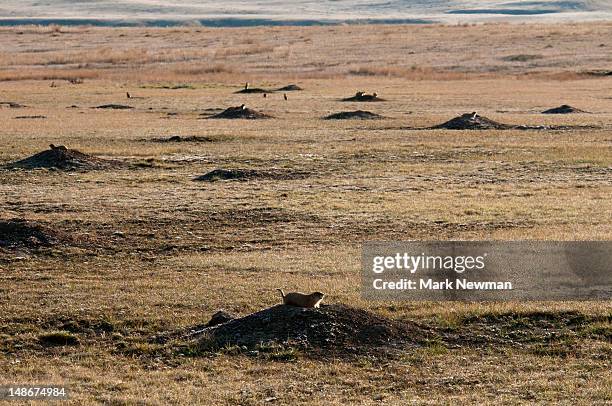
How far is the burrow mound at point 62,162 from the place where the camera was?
29109mm

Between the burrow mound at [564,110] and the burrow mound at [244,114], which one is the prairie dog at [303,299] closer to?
the burrow mound at [244,114]

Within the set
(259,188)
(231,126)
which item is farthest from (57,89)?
(259,188)

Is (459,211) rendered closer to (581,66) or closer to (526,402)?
(526,402)

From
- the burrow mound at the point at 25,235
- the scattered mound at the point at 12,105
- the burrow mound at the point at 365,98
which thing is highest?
the burrow mound at the point at 25,235

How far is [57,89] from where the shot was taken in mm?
62812

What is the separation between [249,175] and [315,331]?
49.5ft

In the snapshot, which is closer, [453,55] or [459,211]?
[459,211]

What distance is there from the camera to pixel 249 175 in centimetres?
2808

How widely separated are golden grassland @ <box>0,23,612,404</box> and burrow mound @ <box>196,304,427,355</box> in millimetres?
328

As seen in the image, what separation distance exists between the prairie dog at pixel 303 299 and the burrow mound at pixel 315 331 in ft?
0.27

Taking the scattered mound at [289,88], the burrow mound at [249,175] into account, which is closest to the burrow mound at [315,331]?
the burrow mound at [249,175]

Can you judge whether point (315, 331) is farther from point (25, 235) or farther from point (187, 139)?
point (187, 139)

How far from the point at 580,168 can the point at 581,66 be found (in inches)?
2046

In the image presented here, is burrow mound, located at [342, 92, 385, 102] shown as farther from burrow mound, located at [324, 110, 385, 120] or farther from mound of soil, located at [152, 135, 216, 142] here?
mound of soil, located at [152, 135, 216, 142]
